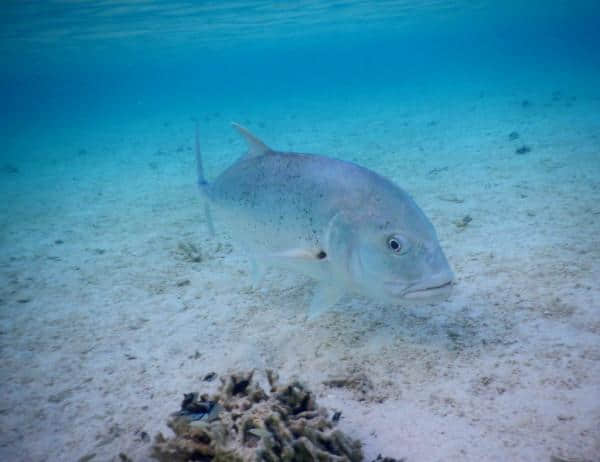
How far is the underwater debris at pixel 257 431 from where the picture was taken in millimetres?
2277

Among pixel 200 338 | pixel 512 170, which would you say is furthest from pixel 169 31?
pixel 200 338

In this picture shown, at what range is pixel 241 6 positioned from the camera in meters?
28.5

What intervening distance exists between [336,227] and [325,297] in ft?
2.21


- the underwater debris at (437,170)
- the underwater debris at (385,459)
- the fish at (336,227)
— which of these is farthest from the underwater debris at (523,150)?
the underwater debris at (385,459)

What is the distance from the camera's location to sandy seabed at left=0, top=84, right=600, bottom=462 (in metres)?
2.86

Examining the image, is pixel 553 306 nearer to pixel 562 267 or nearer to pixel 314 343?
pixel 562 267

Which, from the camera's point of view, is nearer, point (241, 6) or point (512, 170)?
point (512, 170)

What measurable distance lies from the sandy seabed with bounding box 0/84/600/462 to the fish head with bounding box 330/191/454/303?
0.96m

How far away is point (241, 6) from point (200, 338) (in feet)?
100

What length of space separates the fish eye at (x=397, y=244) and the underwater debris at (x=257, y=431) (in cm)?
126

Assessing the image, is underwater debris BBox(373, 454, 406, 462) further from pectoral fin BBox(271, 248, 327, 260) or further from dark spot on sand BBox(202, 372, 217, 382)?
dark spot on sand BBox(202, 372, 217, 382)

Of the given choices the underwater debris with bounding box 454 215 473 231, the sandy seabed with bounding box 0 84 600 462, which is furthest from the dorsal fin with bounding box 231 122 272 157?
the underwater debris with bounding box 454 215 473 231

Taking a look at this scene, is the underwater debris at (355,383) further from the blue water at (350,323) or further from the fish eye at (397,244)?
the fish eye at (397,244)

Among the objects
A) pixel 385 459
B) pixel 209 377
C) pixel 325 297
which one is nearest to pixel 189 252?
pixel 209 377
